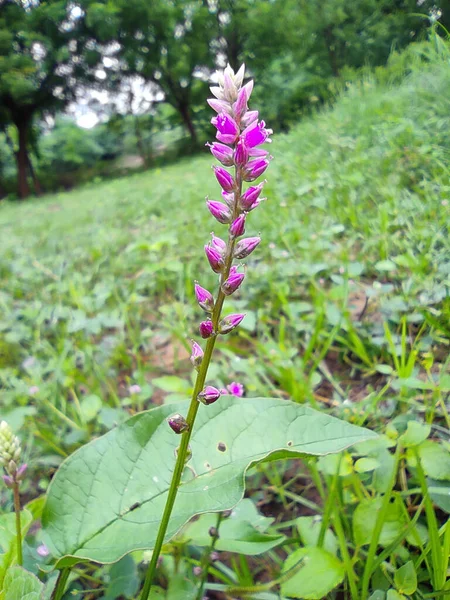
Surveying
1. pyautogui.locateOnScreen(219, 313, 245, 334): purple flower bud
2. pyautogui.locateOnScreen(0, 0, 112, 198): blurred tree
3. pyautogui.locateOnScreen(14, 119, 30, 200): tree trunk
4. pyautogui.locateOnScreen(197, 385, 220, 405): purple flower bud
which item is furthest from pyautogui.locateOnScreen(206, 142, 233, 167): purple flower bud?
pyautogui.locateOnScreen(14, 119, 30, 200): tree trunk

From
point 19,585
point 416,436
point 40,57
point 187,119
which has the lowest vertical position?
point 416,436

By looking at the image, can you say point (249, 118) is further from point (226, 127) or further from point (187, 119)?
point (187, 119)

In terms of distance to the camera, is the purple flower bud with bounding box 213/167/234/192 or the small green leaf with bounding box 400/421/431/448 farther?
the small green leaf with bounding box 400/421/431/448

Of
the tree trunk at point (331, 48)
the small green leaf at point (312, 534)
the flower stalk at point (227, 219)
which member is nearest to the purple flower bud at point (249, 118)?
the flower stalk at point (227, 219)

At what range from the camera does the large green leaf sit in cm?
69

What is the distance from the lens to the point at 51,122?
73.8 feet

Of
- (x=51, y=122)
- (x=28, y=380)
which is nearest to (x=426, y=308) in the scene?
(x=28, y=380)

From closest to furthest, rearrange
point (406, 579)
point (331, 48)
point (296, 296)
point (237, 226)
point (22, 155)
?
point (237, 226), point (406, 579), point (296, 296), point (331, 48), point (22, 155)

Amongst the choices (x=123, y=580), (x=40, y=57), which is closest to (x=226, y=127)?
(x=123, y=580)

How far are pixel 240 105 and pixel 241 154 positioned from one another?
0.08 m

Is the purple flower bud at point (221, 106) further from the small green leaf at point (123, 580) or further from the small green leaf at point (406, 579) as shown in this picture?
the small green leaf at point (123, 580)

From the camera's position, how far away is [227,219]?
23.8 inches

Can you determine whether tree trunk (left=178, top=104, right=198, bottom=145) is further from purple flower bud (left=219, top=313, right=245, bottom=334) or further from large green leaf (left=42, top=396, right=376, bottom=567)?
purple flower bud (left=219, top=313, right=245, bottom=334)

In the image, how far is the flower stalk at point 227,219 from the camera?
57cm
